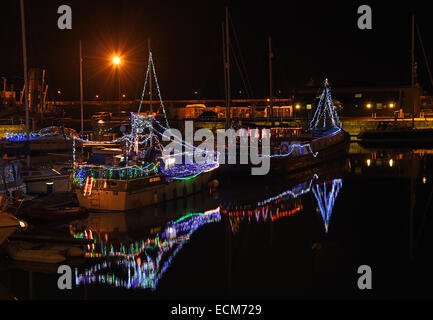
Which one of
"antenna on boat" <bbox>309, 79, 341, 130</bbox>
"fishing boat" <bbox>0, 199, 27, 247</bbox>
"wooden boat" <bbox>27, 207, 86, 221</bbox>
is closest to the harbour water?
"wooden boat" <bbox>27, 207, 86, 221</bbox>

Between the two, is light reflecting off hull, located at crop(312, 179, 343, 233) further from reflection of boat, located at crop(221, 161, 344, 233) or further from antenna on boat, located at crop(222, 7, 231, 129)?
antenna on boat, located at crop(222, 7, 231, 129)

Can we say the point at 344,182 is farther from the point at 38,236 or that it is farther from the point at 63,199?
the point at 38,236

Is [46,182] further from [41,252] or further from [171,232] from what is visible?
[41,252]

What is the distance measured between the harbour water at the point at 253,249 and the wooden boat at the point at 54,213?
432mm

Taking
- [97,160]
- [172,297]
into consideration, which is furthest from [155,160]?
[172,297]

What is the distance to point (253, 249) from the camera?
1848cm

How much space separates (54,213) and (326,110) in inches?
1583

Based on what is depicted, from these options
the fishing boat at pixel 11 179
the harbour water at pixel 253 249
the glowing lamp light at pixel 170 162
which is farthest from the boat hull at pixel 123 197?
the fishing boat at pixel 11 179

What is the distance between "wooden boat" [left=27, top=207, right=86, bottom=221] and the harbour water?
43cm

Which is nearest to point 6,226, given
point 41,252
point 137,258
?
point 41,252

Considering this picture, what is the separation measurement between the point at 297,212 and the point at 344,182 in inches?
387

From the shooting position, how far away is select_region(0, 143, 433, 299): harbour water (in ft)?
48.1

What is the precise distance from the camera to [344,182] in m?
33.4

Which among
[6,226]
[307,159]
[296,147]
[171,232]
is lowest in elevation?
[171,232]
